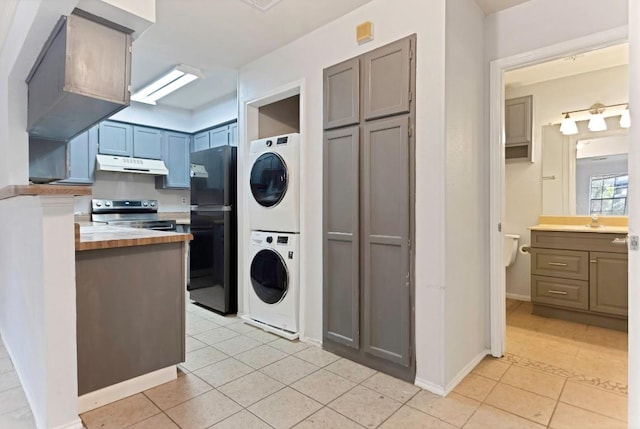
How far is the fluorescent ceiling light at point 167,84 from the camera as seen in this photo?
11.6 ft

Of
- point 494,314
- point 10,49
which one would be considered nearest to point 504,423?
point 494,314

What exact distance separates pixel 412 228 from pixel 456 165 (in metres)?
0.49

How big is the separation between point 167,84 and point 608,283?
16.3 feet

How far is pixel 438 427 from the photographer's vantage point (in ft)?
5.51

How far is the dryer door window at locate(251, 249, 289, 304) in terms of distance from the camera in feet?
9.48

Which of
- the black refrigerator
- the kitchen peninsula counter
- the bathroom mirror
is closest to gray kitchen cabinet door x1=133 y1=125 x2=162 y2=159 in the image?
the black refrigerator

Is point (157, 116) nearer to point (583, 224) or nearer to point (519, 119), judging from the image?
point (519, 119)

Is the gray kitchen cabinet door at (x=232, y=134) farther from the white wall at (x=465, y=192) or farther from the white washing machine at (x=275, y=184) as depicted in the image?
the white wall at (x=465, y=192)

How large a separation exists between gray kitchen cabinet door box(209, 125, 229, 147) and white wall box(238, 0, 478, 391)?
2.20m

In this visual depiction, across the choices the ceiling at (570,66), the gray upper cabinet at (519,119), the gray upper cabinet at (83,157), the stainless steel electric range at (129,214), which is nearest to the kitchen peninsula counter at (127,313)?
the stainless steel electric range at (129,214)

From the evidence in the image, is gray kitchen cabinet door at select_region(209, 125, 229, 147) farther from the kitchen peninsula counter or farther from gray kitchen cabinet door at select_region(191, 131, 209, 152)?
the kitchen peninsula counter

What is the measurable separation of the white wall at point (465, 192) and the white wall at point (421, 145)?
0.03 meters

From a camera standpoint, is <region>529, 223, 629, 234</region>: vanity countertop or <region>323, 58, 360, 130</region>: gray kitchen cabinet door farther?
<region>529, 223, 629, 234</region>: vanity countertop

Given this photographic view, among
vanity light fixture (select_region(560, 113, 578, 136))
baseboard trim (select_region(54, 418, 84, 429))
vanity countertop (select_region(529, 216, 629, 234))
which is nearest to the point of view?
baseboard trim (select_region(54, 418, 84, 429))
